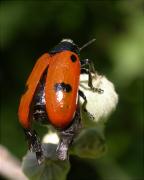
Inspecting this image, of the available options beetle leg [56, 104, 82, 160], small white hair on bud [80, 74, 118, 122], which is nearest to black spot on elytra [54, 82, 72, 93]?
beetle leg [56, 104, 82, 160]

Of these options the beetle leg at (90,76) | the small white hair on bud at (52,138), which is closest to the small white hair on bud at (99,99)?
the beetle leg at (90,76)

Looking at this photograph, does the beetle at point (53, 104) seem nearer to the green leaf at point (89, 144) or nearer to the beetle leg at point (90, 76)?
the beetle leg at point (90, 76)

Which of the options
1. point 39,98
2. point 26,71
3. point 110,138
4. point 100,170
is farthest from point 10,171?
point 26,71

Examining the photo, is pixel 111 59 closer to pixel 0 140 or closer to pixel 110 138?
pixel 110 138

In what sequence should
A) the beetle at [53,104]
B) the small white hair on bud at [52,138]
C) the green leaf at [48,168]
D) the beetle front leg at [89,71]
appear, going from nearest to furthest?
the beetle at [53,104] → the green leaf at [48,168] → the beetle front leg at [89,71] → the small white hair on bud at [52,138]

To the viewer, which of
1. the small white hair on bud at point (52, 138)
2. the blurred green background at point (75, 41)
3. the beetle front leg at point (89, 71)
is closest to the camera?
the beetle front leg at point (89, 71)

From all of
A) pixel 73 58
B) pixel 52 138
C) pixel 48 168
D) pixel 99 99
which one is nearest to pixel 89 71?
pixel 99 99
